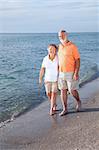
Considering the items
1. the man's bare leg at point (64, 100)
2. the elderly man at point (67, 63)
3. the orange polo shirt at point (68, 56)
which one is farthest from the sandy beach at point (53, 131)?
the orange polo shirt at point (68, 56)

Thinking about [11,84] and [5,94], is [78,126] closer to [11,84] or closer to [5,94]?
[5,94]

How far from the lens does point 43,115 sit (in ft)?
32.7

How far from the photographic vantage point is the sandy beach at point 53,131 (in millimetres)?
7453

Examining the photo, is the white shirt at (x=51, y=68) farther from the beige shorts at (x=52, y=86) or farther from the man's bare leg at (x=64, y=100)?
the man's bare leg at (x=64, y=100)

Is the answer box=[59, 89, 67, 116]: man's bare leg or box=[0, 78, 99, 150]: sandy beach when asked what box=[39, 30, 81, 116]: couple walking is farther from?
box=[0, 78, 99, 150]: sandy beach

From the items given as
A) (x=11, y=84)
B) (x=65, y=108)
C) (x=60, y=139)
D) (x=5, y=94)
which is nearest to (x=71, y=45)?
(x=65, y=108)

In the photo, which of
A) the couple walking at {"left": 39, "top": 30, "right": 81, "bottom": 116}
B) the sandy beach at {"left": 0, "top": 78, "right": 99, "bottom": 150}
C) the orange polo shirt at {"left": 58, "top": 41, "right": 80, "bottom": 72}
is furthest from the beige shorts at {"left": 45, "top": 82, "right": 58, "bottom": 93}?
the sandy beach at {"left": 0, "top": 78, "right": 99, "bottom": 150}

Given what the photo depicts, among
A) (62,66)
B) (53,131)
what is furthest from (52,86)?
(53,131)

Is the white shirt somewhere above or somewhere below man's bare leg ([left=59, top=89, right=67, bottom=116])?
above

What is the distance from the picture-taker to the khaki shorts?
928cm

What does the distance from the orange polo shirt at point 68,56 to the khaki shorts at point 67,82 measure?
115 millimetres

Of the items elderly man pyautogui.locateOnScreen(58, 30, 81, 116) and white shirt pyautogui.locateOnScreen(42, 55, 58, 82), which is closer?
elderly man pyautogui.locateOnScreen(58, 30, 81, 116)

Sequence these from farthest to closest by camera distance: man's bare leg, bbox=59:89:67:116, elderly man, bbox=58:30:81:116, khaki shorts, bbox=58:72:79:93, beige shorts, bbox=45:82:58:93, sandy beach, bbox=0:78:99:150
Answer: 1. man's bare leg, bbox=59:89:67:116
2. beige shorts, bbox=45:82:58:93
3. khaki shorts, bbox=58:72:79:93
4. elderly man, bbox=58:30:81:116
5. sandy beach, bbox=0:78:99:150

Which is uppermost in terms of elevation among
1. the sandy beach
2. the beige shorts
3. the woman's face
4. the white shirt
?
the woman's face
